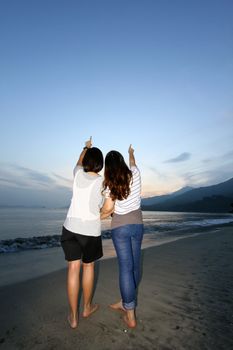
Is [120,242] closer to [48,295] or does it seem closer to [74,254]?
[74,254]

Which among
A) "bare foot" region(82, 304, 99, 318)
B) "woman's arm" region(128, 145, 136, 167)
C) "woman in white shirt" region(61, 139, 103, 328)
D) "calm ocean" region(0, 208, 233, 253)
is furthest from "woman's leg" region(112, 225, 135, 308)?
"calm ocean" region(0, 208, 233, 253)

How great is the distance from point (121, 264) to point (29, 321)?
144 centimetres

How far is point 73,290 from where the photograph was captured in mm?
3148

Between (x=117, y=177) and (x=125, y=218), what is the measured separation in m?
0.57

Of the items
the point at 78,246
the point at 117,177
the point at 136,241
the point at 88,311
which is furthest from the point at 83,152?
the point at 88,311

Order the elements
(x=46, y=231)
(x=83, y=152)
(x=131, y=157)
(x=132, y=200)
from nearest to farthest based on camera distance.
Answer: (x=132, y=200) → (x=83, y=152) → (x=131, y=157) → (x=46, y=231)

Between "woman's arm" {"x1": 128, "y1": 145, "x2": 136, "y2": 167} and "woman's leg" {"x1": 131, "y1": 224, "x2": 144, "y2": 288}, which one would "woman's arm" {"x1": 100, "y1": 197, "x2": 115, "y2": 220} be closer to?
"woman's leg" {"x1": 131, "y1": 224, "x2": 144, "y2": 288}

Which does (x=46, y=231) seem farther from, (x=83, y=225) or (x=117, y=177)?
(x=117, y=177)

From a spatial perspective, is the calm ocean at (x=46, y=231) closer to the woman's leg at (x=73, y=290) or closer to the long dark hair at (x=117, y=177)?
the woman's leg at (x=73, y=290)

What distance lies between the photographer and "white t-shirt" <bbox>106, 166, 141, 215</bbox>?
3336mm

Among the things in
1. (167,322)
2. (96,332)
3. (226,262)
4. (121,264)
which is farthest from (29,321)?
(226,262)

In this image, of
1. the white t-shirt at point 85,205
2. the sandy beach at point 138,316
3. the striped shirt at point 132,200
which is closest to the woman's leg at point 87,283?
the sandy beach at point 138,316

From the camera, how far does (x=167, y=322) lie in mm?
3246

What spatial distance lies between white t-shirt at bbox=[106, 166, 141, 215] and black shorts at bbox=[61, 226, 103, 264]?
52 centimetres
